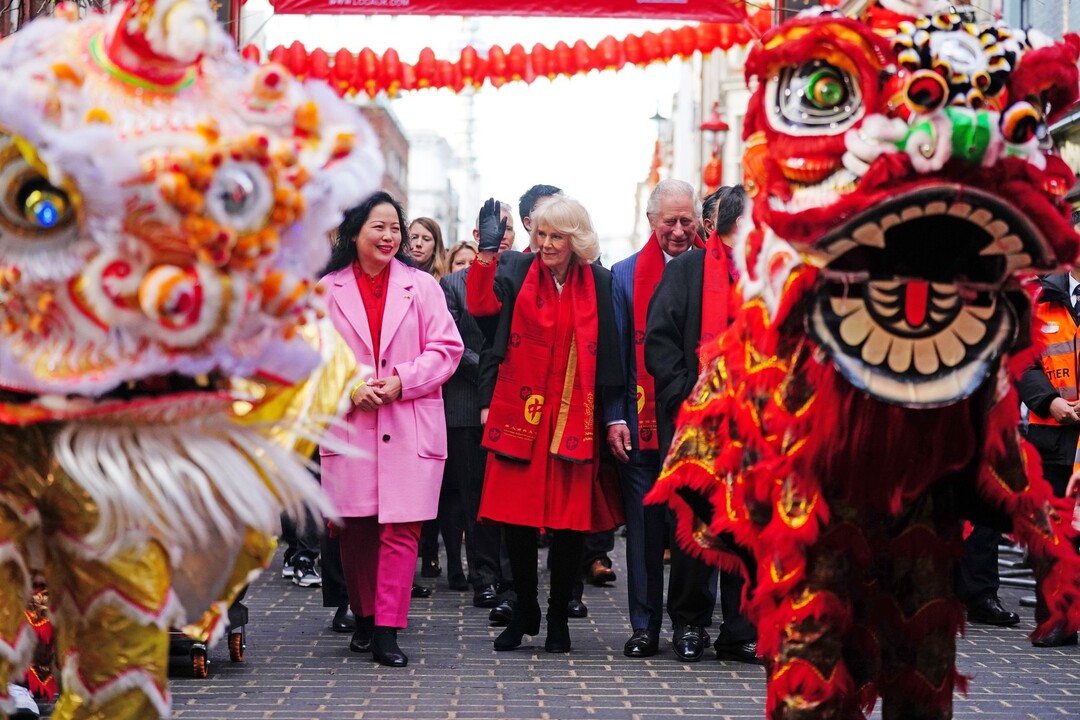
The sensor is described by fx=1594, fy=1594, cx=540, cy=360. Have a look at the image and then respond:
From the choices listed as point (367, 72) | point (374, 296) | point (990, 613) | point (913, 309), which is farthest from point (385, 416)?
point (913, 309)

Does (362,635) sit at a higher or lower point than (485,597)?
higher

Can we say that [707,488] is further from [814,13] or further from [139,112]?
[139,112]

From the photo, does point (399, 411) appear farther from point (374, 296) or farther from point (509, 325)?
point (509, 325)

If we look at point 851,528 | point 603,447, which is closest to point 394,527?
point 603,447

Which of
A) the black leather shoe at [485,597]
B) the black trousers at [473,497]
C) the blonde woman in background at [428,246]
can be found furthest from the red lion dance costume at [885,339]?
the blonde woman in background at [428,246]

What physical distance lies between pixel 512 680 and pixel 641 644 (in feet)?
2.74

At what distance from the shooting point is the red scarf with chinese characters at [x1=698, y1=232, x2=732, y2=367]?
7.07 meters

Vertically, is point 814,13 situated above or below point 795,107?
above

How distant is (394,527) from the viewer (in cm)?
703

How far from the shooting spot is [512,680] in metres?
6.58

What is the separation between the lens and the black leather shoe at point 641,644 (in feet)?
23.6

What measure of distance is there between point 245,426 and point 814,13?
5.87ft

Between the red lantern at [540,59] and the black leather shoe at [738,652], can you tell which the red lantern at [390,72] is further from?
the black leather shoe at [738,652]

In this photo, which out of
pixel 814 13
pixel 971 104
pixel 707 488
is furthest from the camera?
pixel 707 488
